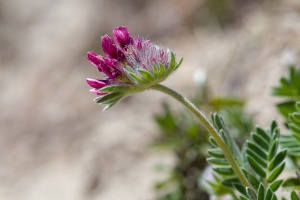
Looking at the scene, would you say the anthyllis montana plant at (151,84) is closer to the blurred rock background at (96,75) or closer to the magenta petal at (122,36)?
the magenta petal at (122,36)

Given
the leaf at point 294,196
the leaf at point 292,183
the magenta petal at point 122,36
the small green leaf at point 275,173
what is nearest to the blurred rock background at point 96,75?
the leaf at point 292,183

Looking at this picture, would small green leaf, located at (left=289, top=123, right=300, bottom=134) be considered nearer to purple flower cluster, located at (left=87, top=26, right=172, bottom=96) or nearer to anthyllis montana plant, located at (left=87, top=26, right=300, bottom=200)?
anthyllis montana plant, located at (left=87, top=26, right=300, bottom=200)

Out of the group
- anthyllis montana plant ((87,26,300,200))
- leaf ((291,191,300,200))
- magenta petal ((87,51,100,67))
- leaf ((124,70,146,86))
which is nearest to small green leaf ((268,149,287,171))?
anthyllis montana plant ((87,26,300,200))

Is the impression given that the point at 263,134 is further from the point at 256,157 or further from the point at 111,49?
the point at 111,49

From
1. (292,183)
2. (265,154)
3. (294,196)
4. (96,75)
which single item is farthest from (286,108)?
(96,75)

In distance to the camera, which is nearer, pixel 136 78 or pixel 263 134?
pixel 136 78

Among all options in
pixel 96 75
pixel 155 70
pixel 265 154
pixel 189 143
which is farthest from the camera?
pixel 96 75

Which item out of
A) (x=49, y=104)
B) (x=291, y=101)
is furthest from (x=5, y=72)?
(x=291, y=101)

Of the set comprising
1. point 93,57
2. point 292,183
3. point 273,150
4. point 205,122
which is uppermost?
point 93,57
